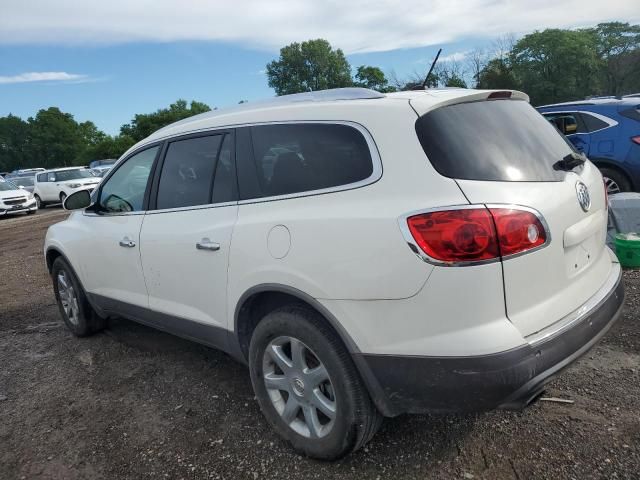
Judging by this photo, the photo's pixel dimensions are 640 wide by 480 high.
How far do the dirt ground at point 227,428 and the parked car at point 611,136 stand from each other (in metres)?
3.42

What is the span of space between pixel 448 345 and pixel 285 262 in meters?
0.85

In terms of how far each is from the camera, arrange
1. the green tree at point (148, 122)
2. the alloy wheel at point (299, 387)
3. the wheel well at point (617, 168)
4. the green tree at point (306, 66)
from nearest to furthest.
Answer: the alloy wheel at point (299, 387), the wheel well at point (617, 168), the green tree at point (148, 122), the green tree at point (306, 66)

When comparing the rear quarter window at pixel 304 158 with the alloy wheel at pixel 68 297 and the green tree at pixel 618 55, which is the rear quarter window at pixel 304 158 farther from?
the green tree at pixel 618 55

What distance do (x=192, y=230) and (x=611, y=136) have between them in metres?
6.54

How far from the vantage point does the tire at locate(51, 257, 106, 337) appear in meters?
4.49

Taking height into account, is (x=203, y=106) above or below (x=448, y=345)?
above

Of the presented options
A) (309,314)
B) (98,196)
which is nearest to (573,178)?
(309,314)

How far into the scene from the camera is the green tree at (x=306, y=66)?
107 m

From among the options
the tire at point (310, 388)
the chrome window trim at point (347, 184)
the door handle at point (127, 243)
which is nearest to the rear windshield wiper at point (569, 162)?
the chrome window trim at point (347, 184)

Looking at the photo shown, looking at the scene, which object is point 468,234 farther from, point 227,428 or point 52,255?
point 52,255

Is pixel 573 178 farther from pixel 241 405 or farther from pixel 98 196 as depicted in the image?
pixel 98 196

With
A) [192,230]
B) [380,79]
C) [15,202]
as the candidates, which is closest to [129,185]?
[192,230]

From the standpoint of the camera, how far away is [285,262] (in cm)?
245

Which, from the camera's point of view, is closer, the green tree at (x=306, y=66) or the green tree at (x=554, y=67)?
the green tree at (x=554, y=67)
